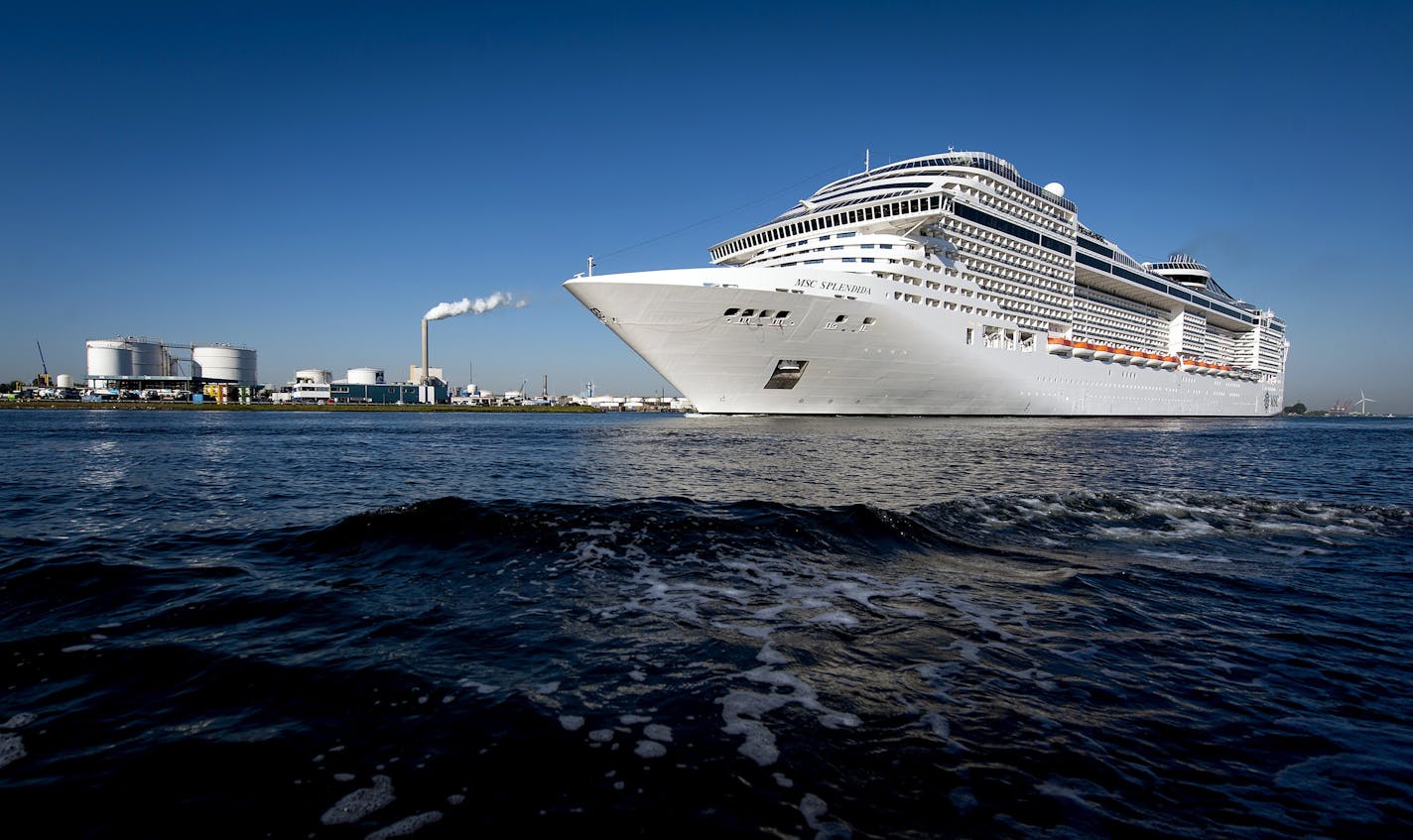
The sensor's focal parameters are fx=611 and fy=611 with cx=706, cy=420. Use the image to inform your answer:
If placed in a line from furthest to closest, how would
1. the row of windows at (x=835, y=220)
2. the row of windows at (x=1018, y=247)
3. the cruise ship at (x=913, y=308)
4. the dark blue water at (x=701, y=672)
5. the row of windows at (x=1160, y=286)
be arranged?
the row of windows at (x=1160, y=286) → the row of windows at (x=1018, y=247) → the row of windows at (x=835, y=220) → the cruise ship at (x=913, y=308) → the dark blue water at (x=701, y=672)

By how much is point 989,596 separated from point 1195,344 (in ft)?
315

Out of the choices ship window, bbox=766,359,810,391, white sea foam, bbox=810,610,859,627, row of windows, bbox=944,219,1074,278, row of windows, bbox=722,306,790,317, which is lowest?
white sea foam, bbox=810,610,859,627

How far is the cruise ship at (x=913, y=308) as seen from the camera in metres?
36.2

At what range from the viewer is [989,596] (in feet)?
22.8

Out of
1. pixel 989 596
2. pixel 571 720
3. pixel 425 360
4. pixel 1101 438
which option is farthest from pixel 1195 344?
pixel 425 360

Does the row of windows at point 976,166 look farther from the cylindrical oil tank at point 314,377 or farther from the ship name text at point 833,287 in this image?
the cylindrical oil tank at point 314,377

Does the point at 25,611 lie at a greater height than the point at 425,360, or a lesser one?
lesser

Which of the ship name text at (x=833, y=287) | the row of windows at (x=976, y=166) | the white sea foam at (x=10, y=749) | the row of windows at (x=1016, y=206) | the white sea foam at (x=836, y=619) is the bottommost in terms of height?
the white sea foam at (x=836, y=619)

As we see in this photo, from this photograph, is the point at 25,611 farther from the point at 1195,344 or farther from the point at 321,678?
the point at 1195,344

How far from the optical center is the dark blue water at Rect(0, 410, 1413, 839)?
3234 mm

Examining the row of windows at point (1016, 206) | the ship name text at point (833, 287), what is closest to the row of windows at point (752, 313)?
the ship name text at point (833, 287)

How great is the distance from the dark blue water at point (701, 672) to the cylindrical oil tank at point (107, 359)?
537 feet

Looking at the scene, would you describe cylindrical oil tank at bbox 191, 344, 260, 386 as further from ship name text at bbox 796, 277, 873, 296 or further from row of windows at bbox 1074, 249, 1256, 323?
row of windows at bbox 1074, 249, 1256, 323

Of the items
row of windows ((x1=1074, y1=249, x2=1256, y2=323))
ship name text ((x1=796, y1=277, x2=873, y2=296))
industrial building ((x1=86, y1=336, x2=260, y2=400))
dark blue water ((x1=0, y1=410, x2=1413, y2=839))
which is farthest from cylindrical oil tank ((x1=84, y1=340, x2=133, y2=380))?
row of windows ((x1=1074, y1=249, x2=1256, y2=323))
